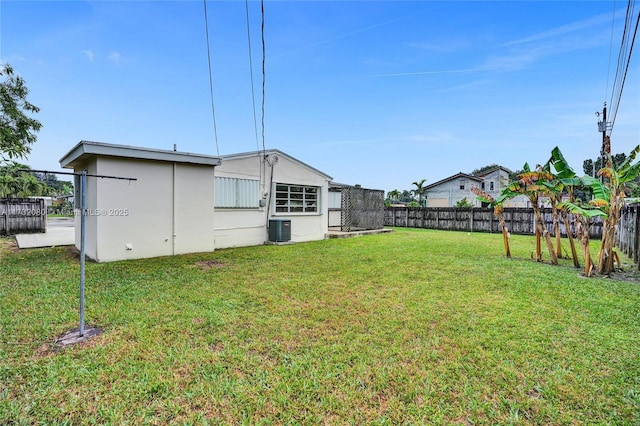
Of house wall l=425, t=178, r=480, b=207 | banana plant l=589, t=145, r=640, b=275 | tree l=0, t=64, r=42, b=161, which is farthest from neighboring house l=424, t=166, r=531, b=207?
tree l=0, t=64, r=42, b=161

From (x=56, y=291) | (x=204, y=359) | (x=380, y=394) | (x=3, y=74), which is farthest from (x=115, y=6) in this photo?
(x=380, y=394)

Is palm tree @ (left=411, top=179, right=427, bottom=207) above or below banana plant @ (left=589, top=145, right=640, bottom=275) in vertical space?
above

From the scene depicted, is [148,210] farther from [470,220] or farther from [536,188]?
[470,220]

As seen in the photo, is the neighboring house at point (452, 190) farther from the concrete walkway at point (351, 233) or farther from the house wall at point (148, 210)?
the house wall at point (148, 210)

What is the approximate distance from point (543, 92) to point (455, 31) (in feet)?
17.3

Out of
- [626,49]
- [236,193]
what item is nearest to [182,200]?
[236,193]

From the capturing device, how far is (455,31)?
994 centimetres

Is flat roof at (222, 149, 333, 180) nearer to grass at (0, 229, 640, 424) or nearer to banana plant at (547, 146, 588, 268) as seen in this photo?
grass at (0, 229, 640, 424)

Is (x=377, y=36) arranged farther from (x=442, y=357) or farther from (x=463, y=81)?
(x=442, y=357)

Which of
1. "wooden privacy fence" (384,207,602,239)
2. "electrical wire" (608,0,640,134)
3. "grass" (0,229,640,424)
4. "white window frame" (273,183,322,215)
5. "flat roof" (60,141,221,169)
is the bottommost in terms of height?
"grass" (0,229,640,424)

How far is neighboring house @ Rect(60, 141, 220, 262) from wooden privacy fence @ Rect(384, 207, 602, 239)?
581 inches

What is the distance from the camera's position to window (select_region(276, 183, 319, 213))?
11.4 meters

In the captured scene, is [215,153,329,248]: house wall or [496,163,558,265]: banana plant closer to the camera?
[496,163,558,265]: banana plant

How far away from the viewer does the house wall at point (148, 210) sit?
7.18 meters
